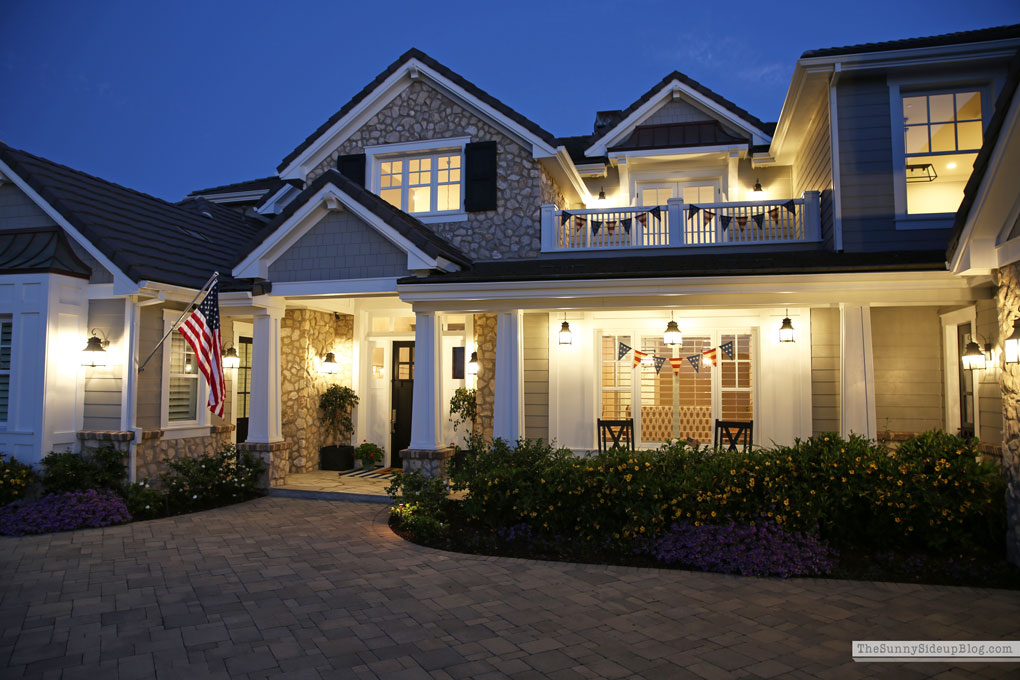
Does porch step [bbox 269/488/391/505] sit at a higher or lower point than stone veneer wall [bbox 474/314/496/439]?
lower

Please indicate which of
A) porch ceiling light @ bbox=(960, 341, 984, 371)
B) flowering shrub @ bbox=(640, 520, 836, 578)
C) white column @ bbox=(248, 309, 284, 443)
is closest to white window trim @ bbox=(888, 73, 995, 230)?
porch ceiling light @ bbox=(960, 341, 984, 371)

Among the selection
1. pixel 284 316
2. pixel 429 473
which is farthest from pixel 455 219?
pixel 429 473

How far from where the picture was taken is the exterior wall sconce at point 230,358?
10.8 m

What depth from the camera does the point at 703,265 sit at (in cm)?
912

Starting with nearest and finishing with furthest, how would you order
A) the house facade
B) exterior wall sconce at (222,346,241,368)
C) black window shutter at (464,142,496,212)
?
the house facade, exterior wall sconce at (222,346,241,368), black window shutter at (464,142,496,212)

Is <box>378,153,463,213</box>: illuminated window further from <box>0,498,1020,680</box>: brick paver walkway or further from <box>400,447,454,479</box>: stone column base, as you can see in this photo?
<box>0,498,1020,680</box>: brick paver walkway

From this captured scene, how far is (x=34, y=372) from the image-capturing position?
8.77 m

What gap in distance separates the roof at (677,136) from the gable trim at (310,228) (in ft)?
17.0

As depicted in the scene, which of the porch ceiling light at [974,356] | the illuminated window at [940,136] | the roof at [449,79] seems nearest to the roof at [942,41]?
the illuminated window at [940,136]

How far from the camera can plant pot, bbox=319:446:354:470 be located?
1190 centimetres

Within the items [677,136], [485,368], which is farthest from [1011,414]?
[677,136]

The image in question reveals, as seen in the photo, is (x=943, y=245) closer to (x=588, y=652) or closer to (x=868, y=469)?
(x=868, y=469)

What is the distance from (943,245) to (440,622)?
8456 millimetres

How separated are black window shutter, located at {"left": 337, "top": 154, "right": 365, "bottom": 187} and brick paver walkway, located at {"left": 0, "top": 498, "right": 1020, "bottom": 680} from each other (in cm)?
752
